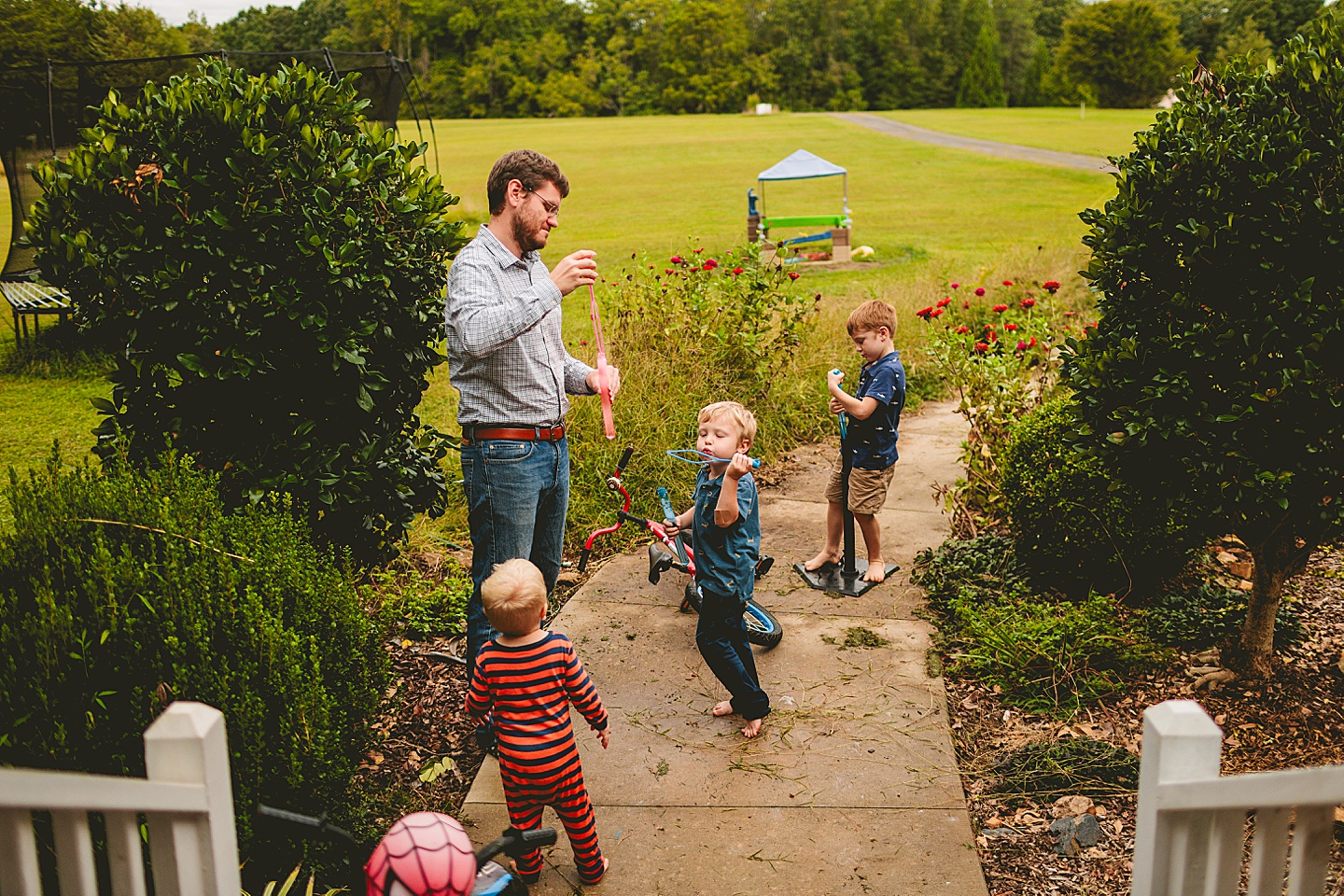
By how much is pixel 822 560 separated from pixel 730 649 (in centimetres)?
185

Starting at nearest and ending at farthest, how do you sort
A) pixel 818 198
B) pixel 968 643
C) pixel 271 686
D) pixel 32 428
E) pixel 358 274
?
pixel 271 686
pixel 358 274
pixel 968 643
pixel 32 428
pixel 818 198

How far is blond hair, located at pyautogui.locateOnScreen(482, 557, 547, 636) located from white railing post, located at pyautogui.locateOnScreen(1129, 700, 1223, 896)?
5.70ft

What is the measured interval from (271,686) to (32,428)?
6.85 m

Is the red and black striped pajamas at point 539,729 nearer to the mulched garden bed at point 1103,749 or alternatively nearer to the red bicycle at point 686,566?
the mulched garden bed at point 1103,749

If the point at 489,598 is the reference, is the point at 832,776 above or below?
below

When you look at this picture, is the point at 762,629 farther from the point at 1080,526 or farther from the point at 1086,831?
the point at 1086,831

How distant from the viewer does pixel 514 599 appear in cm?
306

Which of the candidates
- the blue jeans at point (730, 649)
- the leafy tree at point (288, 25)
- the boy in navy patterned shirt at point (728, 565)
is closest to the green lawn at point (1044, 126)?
the boy in navy patterned shirt at point (728, 565)

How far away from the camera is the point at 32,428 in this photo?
27.6 ft

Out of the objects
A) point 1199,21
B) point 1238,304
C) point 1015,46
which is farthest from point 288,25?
point 1238,304

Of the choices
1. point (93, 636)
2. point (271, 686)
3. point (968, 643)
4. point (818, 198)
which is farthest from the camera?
point (818, 198)

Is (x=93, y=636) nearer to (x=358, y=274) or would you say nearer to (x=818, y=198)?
(x=358, y=274)

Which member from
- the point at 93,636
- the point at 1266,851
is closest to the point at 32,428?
the point at 93,636

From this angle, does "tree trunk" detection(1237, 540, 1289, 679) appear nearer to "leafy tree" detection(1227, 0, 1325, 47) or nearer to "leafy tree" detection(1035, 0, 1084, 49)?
"leafy tree" detection(1227, 0, 1325, 47)
